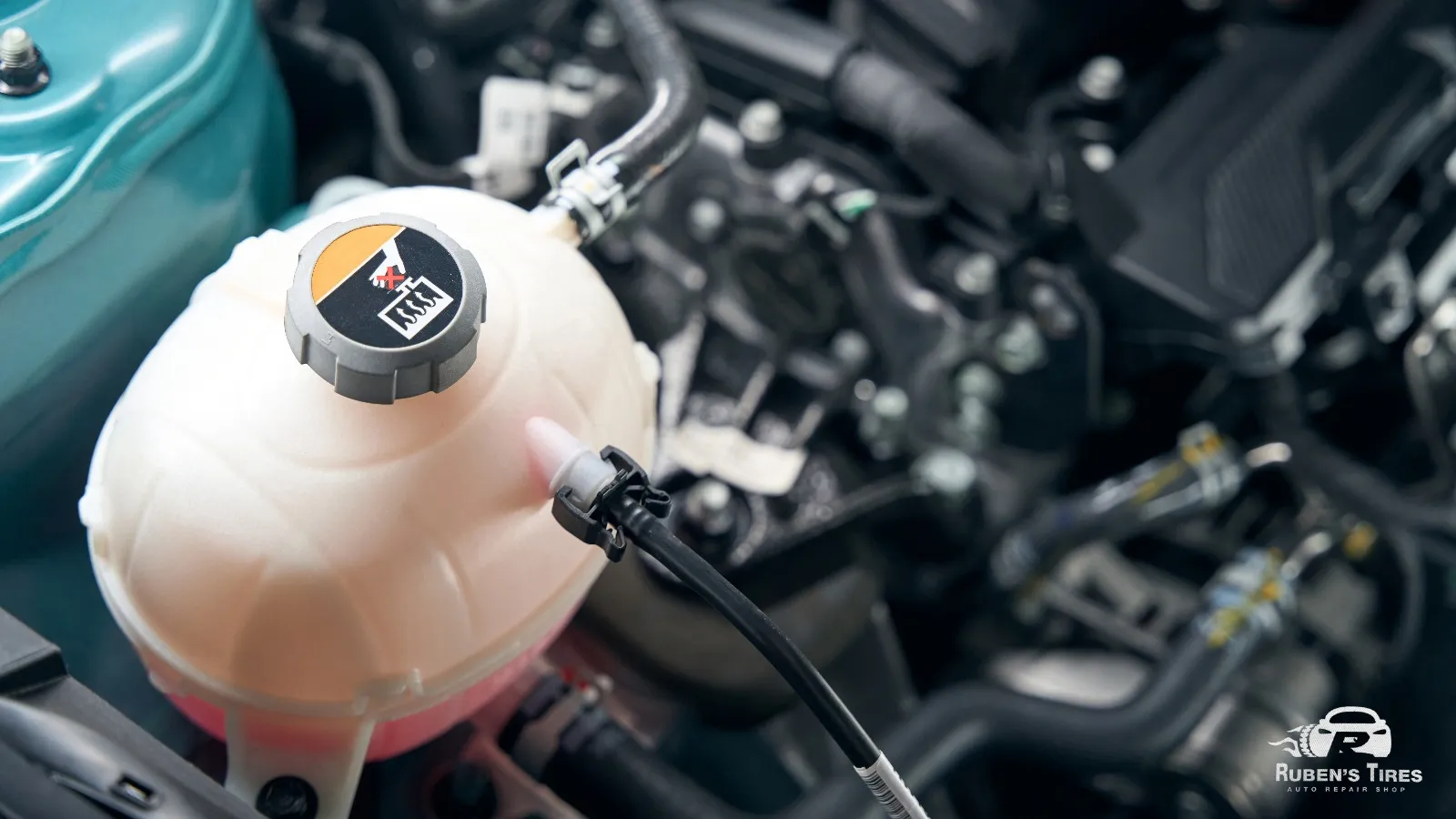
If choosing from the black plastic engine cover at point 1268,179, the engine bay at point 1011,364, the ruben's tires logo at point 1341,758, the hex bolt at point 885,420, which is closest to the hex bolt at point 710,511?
the engine bay at point 1011,364

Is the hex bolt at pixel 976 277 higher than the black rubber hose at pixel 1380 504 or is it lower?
higher

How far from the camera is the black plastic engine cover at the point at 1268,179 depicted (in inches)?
42.7

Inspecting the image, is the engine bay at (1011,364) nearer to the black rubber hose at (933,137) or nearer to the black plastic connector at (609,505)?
the black rubber hose at (933,137)

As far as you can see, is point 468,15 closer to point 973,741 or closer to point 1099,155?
point 1099,155

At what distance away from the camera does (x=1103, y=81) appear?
123cm

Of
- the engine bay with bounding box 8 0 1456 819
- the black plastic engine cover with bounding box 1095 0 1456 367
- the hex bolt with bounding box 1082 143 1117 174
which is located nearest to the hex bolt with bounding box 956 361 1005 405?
the engine bay with bounding box 8 0 1456 819

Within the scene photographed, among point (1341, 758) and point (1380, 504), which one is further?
point (1380, 504)

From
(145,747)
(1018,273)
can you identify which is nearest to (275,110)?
A: (145,747)

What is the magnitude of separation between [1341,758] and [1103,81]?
684 millimetres

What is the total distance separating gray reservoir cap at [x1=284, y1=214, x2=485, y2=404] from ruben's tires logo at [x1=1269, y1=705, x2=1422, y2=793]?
0.82 meters

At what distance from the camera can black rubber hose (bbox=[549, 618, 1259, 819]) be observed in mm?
835

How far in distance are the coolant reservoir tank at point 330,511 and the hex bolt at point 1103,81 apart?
2.45ft

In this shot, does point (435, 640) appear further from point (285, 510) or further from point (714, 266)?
point (714, 266)

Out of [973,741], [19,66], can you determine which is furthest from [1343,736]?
[19,66]
